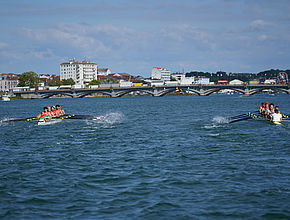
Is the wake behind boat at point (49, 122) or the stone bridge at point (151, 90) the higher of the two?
the stone bridge at point (151, 90)

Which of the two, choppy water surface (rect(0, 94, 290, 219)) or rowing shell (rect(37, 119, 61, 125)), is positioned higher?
rowing shell (rect(37, 119, 61, 125))

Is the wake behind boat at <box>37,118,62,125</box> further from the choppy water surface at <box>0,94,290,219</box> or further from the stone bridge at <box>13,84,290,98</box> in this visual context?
the stone bridge at <box>13,84,290,98</box>

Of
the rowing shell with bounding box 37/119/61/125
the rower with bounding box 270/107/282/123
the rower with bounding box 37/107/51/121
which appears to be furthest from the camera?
the rowing shell with bounding box 37/119/61/125

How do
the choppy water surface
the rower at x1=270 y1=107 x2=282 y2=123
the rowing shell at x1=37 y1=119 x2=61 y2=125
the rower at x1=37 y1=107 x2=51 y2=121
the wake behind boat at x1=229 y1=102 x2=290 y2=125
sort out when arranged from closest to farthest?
the choppy water surface → the rower at x1=270 y1=107 x2=282 y2=123 → the wake behind boat at x1=229 y1=102 x2=290 y2=125 → the rower at x1=37 y1=107 x2=51 y2=121 → the rowing shell at x1=37 y1=119 x2=61 y2=125

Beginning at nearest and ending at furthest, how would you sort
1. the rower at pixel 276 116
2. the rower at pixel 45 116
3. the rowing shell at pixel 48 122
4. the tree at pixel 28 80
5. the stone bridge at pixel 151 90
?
the rower at pixel 276 116 → the rower at pixel 45 116 → the rowing shell at pixel 48 122 → the stone bridge at pixel 151 90 → the tree at pixel 28 80

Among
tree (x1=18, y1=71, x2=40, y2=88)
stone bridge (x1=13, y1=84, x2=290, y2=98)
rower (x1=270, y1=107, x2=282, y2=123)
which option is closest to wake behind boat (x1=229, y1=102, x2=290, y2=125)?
rower (x1=270, y1=107, x2=282, y2=123)

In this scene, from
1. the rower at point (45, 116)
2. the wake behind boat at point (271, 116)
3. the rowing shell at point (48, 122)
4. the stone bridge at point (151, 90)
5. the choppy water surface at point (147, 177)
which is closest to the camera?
the choppy water surface at point (147, 177)

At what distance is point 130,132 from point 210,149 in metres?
10.7

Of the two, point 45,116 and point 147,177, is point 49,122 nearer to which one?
point 45,116

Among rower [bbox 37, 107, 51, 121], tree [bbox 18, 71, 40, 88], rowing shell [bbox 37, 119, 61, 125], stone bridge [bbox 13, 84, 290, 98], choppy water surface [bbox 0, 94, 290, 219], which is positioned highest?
tree [bbox 18, 71, 40, 88]

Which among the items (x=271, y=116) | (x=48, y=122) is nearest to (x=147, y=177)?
(x=271, y=116)

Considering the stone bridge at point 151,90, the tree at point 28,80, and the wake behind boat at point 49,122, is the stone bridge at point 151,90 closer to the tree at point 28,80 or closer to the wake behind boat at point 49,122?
the tree at point 28,80

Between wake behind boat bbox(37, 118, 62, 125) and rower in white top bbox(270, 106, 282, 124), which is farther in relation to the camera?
wake behind boat bbox(37, 118, 62, 125)

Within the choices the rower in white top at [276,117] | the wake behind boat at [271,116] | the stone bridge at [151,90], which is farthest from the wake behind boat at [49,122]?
the stone bridge at [151,90]
